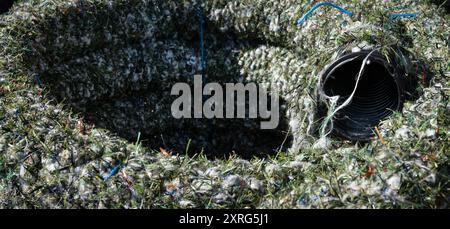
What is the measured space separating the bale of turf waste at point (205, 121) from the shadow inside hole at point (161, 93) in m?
0.02

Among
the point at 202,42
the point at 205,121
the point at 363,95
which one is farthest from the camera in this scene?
the point at 205,121

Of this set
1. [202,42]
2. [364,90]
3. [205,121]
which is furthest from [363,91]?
[205,121]

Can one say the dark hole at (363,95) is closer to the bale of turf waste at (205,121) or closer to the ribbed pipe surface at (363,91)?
the ribbed pipe surface at (363,91)

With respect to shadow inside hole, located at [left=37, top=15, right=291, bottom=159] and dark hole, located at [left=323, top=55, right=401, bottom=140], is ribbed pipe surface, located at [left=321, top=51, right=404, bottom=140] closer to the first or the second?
dark hole, located at [left=323, top=55, right=401, bottom=140]

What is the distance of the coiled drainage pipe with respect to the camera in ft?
26.0

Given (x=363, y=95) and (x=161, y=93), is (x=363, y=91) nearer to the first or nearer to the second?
(x=363, y=95)

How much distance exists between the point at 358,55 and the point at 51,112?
394 cm

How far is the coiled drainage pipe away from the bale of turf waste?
4.7 inches

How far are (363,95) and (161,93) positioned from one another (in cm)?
428

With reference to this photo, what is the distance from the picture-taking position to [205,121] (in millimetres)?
11992

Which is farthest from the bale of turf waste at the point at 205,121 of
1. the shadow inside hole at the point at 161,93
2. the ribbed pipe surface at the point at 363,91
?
the ribbed pipe surface at the point at 363,91

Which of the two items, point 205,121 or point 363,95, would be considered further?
point 205,121

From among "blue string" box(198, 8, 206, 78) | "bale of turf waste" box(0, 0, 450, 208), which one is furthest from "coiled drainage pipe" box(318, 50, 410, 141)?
"blue string" box(198, 8, 206, 78)
